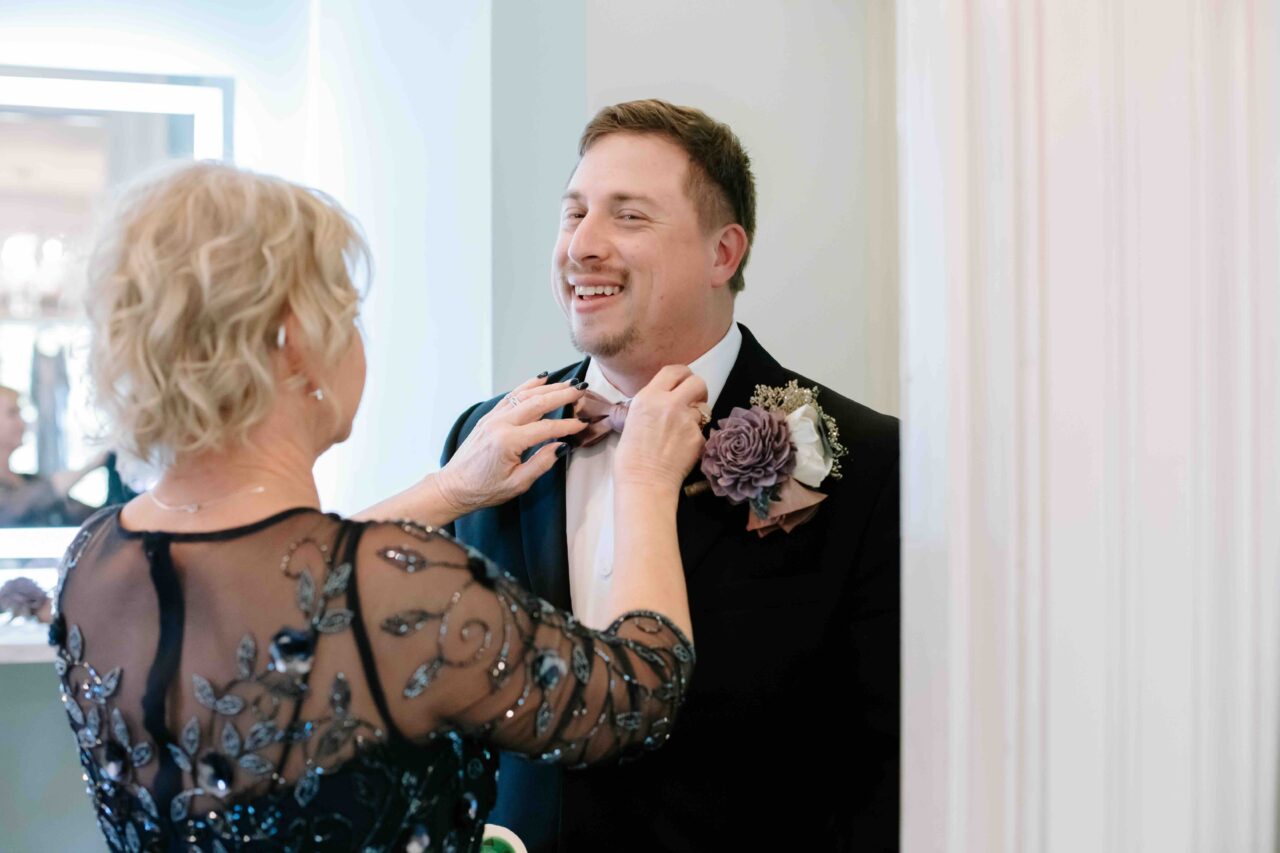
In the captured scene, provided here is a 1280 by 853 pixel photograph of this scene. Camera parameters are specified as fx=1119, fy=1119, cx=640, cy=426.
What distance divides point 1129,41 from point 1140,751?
1.61ft

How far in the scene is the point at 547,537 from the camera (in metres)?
1.61

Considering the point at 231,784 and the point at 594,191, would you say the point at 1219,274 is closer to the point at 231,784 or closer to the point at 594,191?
the point at 231,784

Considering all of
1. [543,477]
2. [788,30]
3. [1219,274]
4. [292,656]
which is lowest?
[292,656]

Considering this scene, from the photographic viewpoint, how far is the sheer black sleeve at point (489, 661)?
0.92m

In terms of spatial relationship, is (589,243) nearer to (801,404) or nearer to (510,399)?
(510,399)

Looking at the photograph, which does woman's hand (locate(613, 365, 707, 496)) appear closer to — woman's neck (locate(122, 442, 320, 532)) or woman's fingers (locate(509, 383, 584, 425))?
woman's fingers (locate(509, 383, 584, 425))

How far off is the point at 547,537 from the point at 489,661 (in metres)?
0.68

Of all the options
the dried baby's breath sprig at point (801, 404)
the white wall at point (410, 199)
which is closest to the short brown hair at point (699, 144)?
the dried baby's breath sprig at point (801, 404)

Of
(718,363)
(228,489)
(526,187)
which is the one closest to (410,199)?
(526,187)

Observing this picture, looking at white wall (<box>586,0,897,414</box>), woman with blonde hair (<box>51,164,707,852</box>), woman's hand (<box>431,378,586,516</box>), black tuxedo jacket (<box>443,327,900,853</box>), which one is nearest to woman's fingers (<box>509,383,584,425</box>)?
woman's hand (<box>431,378,586,516</box>)

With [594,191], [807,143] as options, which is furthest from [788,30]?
[594,191]

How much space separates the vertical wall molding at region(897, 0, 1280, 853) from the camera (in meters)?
0.76

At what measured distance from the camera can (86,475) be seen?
3.24 meters

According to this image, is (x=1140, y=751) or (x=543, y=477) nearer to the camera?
(x=1140, y=751)
